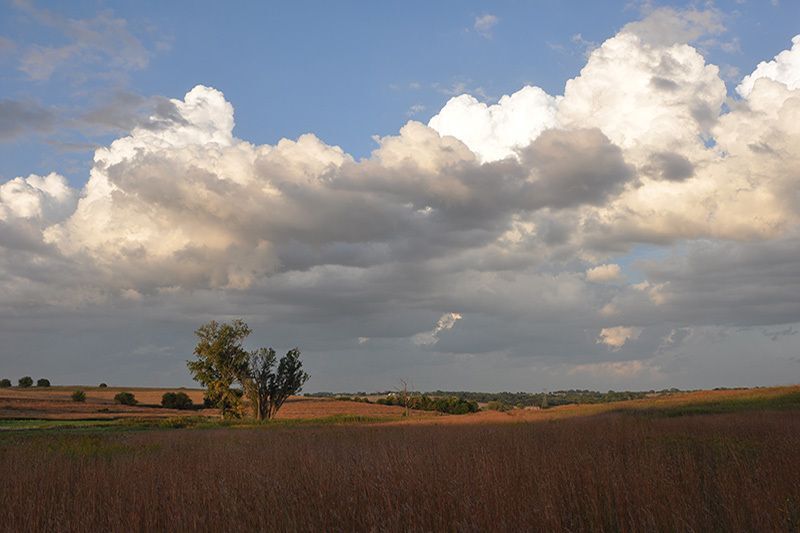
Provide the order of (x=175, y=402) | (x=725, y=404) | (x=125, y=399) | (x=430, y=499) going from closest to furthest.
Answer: (x=430, y=499), (x=725, y=404), (x=175, y=402), (x=125, y=399)

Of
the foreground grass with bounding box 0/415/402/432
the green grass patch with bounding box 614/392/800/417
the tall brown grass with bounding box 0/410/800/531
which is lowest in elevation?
the foreground grass with bounding box 0/415/402/432

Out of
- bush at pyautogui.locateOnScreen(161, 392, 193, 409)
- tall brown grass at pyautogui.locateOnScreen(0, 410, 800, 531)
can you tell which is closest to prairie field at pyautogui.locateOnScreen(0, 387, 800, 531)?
tall brown grass at pyautogui.locateOnScreen(0, 410, 800, 531)

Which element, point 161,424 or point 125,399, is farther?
point 125,399

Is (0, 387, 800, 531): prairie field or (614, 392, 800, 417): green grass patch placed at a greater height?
(0, 387, 800, 531): prairie field

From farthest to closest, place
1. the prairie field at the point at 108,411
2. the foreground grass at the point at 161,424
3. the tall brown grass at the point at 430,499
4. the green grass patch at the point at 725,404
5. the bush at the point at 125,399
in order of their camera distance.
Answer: the bush at the point at 125,399
the prairie field at the point at 108,411
the foreground grass at the point at 161,424
the green grass patch at the point at 725,404
the tall brown grass at the point at 430,499

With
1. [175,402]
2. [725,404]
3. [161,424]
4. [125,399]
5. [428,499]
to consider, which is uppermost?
[428,499]

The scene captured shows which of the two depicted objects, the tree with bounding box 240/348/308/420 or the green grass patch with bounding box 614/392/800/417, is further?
the tree with bounding box 240/348/308/420

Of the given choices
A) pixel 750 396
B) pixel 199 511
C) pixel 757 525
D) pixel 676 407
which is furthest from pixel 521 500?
pixel 750 396

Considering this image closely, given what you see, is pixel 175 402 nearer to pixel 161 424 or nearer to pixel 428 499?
pixel 161 424

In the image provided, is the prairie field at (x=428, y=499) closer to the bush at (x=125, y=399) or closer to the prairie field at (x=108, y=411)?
the prairie field at (x=108, y=411)

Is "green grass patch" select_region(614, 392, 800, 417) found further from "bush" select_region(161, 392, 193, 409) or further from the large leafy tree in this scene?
"bush" select_region(161, 392, 193, 409)

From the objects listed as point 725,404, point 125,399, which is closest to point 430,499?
point 725,404

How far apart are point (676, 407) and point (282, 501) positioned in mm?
39599

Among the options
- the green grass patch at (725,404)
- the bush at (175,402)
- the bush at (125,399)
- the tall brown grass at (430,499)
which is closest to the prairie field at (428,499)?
the tall brown grass at (430,499)
